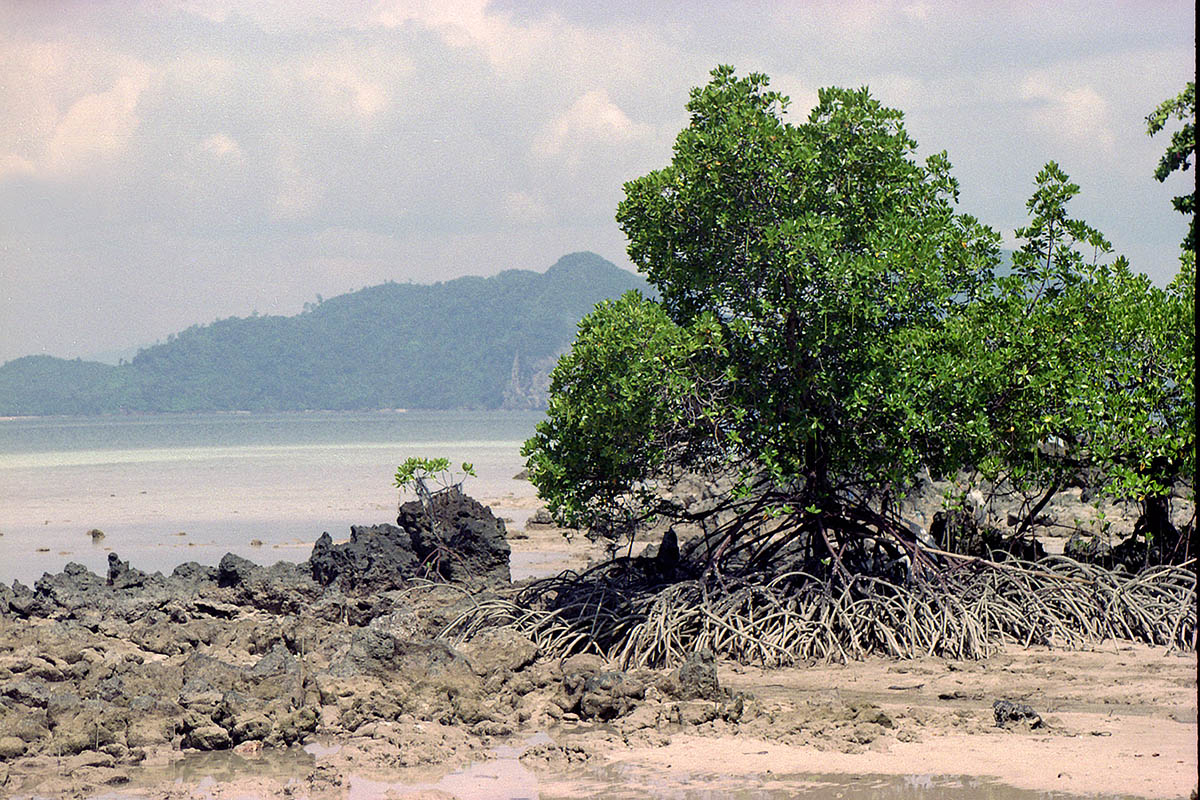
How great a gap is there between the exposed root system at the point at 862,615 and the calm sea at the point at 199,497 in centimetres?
1109

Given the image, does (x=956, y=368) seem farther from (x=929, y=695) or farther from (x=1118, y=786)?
(x=1118, y=786)

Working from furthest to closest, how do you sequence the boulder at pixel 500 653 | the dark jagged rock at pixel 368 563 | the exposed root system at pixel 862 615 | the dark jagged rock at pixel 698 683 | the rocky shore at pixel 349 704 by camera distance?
the dark jagged rock at pixel 368 563
the exposed root system at pixel 862 615
the boulder at pixel 500 653
the dark jagged rock at pixel 698 683
the rocky shore at pixel 349 704

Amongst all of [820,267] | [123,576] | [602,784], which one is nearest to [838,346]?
[820,267]

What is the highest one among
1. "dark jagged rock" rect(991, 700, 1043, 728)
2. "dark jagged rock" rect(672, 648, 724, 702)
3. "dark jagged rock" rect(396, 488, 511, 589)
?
"dark jagged rock" rect(396, 488, 511, 589)

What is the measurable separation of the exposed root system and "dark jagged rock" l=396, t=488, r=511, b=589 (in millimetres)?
3197

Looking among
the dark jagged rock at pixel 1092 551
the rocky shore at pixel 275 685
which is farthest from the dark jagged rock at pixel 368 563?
the dark jagged rock at pixel 1092 551

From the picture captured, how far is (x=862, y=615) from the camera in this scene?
41.7 feet

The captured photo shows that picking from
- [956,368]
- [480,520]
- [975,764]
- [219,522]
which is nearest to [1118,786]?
[975,764]

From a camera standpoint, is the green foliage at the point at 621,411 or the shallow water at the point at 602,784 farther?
the green foliage at the point at 621,411

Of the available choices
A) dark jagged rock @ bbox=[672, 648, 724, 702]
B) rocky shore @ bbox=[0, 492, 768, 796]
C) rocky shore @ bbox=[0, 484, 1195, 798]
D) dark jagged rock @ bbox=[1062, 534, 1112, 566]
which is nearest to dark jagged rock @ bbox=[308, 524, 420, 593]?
rocky shore @ bbox=[0, 492, 768, 796]

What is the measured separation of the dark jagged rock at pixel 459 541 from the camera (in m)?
17.1

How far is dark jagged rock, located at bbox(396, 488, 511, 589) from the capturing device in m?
17.1

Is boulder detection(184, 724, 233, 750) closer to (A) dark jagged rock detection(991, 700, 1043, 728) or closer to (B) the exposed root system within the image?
(B) the exposed root system

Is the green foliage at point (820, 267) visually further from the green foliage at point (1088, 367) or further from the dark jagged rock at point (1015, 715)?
the dark jagged rock at point (1015, 715)
